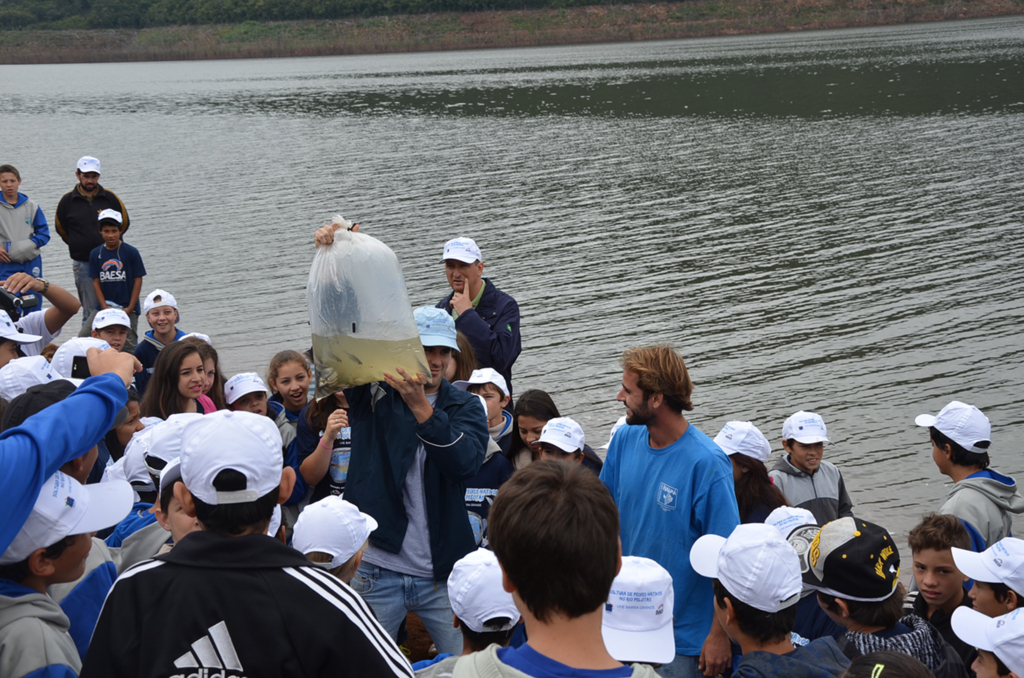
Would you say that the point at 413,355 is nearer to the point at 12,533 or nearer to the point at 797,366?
the point at 12,533

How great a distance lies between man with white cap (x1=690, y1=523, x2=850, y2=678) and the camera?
132 inches

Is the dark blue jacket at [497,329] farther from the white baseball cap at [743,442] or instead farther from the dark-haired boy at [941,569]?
the dark-haired boy at [941,569]

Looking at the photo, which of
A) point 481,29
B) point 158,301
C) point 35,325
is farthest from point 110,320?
point 481,29

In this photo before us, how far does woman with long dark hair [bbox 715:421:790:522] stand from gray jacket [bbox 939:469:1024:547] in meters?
1.03

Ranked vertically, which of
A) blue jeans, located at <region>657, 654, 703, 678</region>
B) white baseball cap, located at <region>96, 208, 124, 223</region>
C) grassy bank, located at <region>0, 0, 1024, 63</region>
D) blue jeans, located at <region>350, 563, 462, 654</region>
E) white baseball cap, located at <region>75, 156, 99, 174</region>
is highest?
grassy bank, located at <region>0, 0, 1024, 63</region>

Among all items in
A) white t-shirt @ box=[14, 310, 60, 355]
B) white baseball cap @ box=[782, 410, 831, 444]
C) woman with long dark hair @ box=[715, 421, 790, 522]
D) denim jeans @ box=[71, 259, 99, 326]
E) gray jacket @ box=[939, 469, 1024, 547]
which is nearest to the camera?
gray jacket @ box=[939, 469, 1024, 547]

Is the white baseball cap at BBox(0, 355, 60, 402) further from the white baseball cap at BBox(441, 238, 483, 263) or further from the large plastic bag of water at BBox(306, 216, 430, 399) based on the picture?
the white baseball cap at BBox(441, 238, 483, 263)

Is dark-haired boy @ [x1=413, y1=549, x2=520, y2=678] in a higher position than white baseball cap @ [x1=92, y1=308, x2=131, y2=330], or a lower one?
higher

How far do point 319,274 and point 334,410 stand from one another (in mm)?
1529

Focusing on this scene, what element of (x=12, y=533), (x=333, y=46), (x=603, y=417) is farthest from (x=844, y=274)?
(x=333, y=46)

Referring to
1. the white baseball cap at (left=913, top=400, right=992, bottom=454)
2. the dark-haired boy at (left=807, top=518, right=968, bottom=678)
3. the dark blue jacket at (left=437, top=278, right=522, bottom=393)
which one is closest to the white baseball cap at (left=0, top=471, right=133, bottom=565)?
the dark-haired boy at (left=807, top=518, right=968, bottom=678)

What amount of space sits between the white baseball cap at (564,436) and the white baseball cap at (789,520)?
4.16 ft

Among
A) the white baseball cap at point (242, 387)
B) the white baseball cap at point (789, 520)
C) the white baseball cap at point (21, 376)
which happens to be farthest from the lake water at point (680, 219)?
the white baseball cap at point (21, 376)

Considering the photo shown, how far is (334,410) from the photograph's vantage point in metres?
5.36
